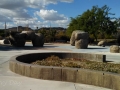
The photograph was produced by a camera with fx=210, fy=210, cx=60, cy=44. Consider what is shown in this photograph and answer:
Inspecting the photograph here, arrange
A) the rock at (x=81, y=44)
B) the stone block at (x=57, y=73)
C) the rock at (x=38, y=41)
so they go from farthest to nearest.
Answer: the rock at (x=38, y=41) → the rock at (x=81, y=44) → the stone block at (x=57, y=73)

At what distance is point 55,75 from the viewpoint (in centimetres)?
735

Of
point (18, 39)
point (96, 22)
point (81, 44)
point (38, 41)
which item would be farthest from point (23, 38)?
point (96, 22)

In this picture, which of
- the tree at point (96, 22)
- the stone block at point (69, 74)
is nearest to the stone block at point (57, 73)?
the stone block at point (69, 74)

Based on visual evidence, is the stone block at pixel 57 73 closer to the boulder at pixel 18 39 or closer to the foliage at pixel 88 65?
the foliage at pixel 88 65

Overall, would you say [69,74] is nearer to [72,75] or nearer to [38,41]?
[72,75]

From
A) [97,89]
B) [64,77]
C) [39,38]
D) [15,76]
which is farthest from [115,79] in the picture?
[39,38]

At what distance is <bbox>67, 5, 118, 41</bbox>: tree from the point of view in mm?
36812

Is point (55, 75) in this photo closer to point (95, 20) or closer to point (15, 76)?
point (15, 76)

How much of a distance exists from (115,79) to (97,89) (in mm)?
618

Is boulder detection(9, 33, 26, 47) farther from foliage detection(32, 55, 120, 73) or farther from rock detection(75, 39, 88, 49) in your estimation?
foliage detection(32, 55, 120, 73)

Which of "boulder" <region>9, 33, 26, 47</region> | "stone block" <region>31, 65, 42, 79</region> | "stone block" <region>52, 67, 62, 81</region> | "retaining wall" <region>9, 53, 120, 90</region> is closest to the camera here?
"retaining wall" <region>9, 53, 120, 90</region>

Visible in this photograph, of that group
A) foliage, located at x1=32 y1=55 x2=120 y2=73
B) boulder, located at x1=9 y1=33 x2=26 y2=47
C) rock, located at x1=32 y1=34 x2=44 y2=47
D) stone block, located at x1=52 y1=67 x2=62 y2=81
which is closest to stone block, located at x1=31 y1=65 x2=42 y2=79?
stone block, located at x1=52 y1=67 x2=62 y2=81

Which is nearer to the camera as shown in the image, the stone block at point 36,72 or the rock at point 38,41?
the stone block at point 36,72

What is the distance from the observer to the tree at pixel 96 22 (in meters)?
36.8
